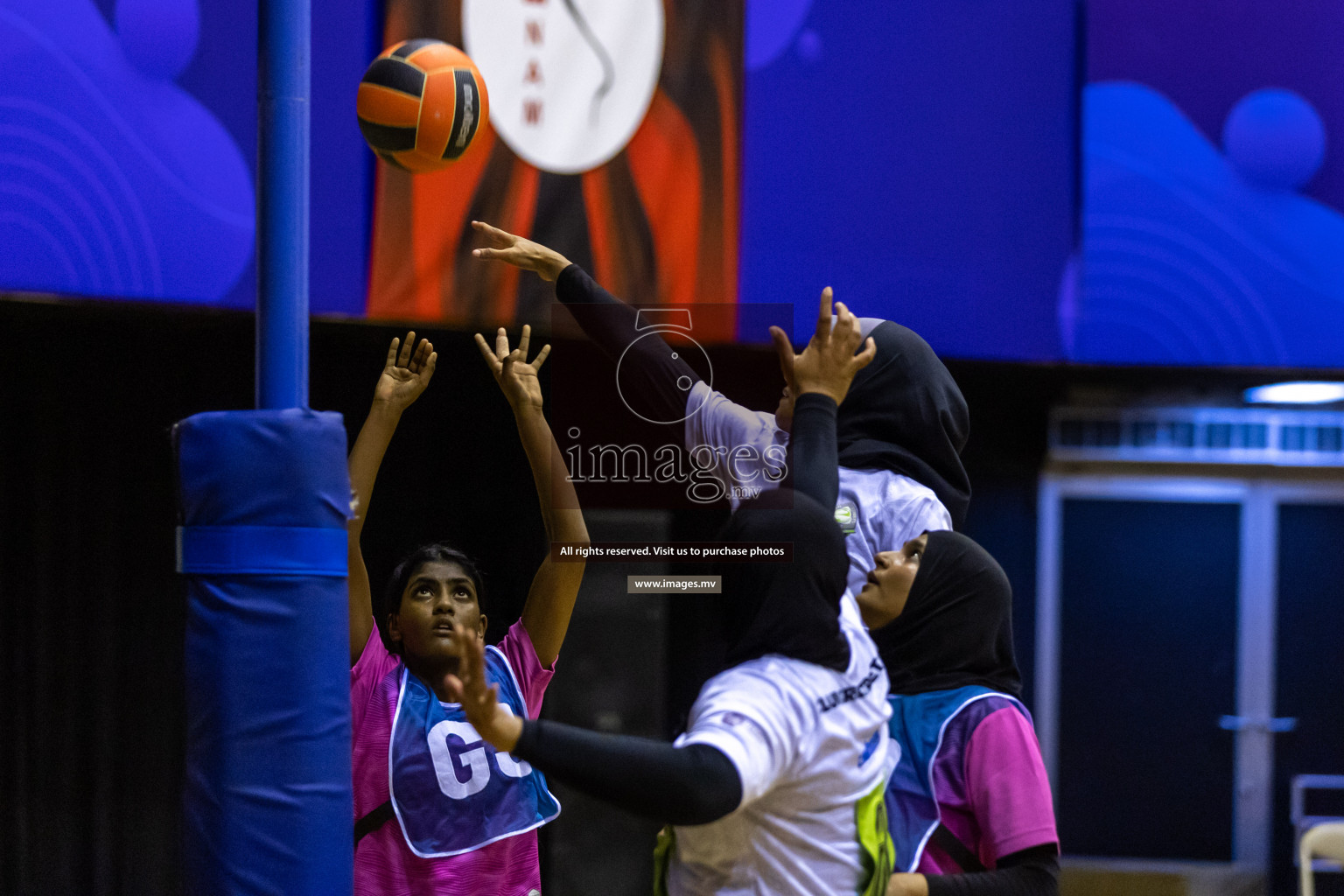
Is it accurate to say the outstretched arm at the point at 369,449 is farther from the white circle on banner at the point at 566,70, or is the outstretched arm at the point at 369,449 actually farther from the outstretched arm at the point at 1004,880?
the white circle on banner at the point at 566,70

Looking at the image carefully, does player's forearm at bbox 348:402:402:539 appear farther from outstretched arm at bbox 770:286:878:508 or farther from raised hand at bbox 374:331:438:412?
outstretched arm at bbox 770:286:878:508

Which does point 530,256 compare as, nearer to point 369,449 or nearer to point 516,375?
point 516,375

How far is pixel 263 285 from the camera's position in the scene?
2.51 metres

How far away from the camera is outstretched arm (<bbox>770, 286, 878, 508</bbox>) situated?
229cm

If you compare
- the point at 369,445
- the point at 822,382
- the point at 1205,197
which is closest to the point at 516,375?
the point at 369,445

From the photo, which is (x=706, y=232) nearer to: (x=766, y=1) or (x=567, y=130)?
(x=567, y=130)

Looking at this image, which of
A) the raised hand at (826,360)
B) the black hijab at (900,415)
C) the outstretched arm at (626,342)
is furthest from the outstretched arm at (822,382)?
the outstretched arm at (626,342)

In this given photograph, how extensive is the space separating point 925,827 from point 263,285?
64.9 inches

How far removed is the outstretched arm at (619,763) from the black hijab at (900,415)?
1104 mm

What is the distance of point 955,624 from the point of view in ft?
8.46

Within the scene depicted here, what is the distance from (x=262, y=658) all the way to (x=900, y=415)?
140 centimetres

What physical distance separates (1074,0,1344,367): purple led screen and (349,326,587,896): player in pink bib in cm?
381

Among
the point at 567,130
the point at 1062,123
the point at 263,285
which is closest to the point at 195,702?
the point at 263,285

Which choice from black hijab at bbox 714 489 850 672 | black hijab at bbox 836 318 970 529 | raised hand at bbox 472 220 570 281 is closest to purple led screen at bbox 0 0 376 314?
raised hand at bbox 472 220 570 281
